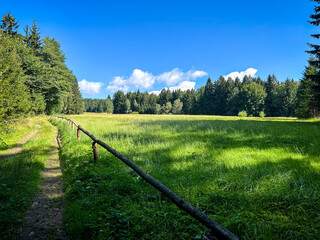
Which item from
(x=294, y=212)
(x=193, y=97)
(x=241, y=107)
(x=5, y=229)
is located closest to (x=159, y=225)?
(x=294, y=212)

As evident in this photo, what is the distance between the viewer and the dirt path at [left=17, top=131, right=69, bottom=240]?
338 centimetres

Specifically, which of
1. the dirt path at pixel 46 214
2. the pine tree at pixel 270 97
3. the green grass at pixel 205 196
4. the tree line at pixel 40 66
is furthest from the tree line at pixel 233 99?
the dirt path at pixel 46 214

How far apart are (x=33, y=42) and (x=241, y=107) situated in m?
83.8

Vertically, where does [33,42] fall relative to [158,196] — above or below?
above

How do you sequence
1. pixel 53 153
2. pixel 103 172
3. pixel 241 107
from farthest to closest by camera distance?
pixel 241 107 → pixel 53 153 → pixel 103 172

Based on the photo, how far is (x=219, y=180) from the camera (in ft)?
14.7

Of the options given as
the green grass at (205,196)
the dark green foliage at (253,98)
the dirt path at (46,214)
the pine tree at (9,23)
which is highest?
the pine tree at (9,23)

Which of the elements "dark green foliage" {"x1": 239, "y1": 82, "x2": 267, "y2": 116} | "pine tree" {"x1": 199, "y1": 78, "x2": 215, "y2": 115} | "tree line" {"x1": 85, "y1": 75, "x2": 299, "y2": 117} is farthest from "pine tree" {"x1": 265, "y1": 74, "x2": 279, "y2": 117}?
"pine tree" {"x1": 199, "y1": 78, "x2": 215, "y2": 115}

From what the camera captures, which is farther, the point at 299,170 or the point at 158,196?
the point at 299,170

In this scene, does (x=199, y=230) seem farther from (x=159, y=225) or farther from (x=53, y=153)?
(x=53, y=153)

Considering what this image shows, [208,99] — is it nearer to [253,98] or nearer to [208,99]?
[208,99]

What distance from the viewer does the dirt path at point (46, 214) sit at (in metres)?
3.38

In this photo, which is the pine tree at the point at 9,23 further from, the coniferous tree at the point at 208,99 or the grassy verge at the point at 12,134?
the coniferous tree at the point at 208,99

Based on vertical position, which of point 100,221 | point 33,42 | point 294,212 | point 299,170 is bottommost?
point 100,221
